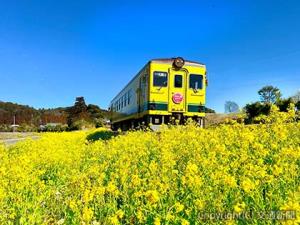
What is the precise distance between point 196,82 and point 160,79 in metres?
1.53

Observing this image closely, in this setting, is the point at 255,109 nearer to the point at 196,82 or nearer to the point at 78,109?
the point at 196,82

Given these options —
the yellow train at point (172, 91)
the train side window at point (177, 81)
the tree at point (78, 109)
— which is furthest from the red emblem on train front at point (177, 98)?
the tree at point (78, 109)

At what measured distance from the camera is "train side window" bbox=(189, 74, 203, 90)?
56.2ft

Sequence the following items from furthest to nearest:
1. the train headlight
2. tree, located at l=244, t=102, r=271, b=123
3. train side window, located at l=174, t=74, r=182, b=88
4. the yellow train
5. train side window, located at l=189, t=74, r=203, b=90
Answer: tree, located at l=244, t=102, r=271, b=123, train side window, located at l=189, t=74, r=203, b=90, train side window, located at l=174, t=74, r=182, b=88, the train headlight, the yellow train

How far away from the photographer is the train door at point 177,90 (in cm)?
1686

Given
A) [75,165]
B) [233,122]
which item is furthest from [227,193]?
[233,122]

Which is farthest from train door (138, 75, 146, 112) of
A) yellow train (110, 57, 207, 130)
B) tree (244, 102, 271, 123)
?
tree (244, 102, 271, 123)

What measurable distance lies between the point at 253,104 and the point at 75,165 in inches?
1047

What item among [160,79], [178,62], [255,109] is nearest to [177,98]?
[160,79]

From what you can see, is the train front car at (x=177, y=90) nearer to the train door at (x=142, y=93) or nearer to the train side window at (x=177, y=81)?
the train side window at (x=177, y=81)

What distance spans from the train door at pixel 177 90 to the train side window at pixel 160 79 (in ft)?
0.70

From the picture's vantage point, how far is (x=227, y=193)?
3580 mm

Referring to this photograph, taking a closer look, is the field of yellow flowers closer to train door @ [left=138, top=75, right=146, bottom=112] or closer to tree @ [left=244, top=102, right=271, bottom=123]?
train door @ [left=138, top=75, right=146, bottom=112]

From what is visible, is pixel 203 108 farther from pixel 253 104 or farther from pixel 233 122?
pixel 253 104
